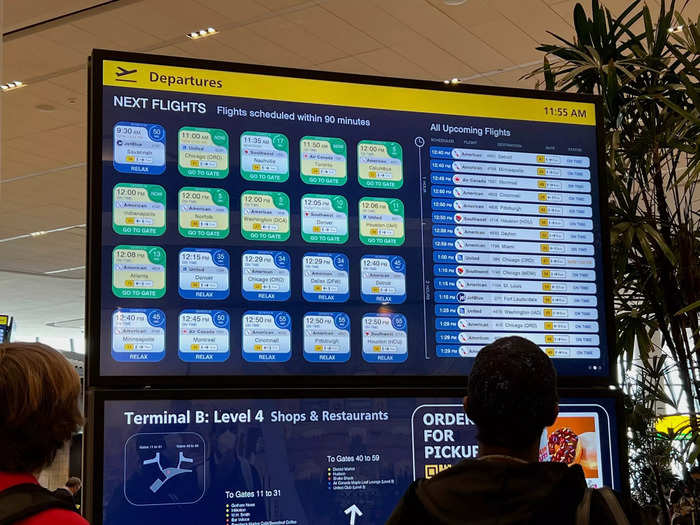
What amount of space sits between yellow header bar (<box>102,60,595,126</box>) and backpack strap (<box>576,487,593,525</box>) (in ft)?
5.70

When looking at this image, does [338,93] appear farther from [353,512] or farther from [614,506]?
[614,506]

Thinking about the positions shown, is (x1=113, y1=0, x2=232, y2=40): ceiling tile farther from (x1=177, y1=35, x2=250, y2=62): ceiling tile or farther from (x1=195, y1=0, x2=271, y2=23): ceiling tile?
(x1=177, y1=35, x2=250, y2=62): ceiling tile

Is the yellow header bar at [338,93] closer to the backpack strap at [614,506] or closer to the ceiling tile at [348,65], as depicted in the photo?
the backpack strap at [614,506]

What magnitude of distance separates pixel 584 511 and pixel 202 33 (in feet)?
25.7

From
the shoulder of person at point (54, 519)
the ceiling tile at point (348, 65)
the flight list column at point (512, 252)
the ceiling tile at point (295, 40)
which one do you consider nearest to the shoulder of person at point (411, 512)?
the shoulder of person at point (54, 519)

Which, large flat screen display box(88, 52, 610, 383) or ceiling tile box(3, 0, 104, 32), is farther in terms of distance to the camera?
ceiling tile box(3, 0, 104, 32)

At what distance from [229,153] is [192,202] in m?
0.20

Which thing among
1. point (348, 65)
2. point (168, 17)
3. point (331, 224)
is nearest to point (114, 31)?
point (168, 17)

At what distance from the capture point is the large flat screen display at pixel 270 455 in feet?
8.65

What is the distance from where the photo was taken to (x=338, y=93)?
306cm

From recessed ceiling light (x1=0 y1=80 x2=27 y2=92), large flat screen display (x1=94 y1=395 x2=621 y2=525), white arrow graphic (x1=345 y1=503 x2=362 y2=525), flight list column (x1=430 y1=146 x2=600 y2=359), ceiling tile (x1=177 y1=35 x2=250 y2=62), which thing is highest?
ceiling tile (x1=177 y1=35 x2=250 y2=62)

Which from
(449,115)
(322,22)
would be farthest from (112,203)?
(322,22)

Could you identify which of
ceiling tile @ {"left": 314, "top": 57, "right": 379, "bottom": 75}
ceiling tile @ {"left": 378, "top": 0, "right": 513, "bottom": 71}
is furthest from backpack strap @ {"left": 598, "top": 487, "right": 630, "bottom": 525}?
ceiling tile @ {"left": 314, "top": 57, "right": 379, "bottom": 75}

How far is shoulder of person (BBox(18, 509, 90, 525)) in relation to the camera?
65.4 inches
